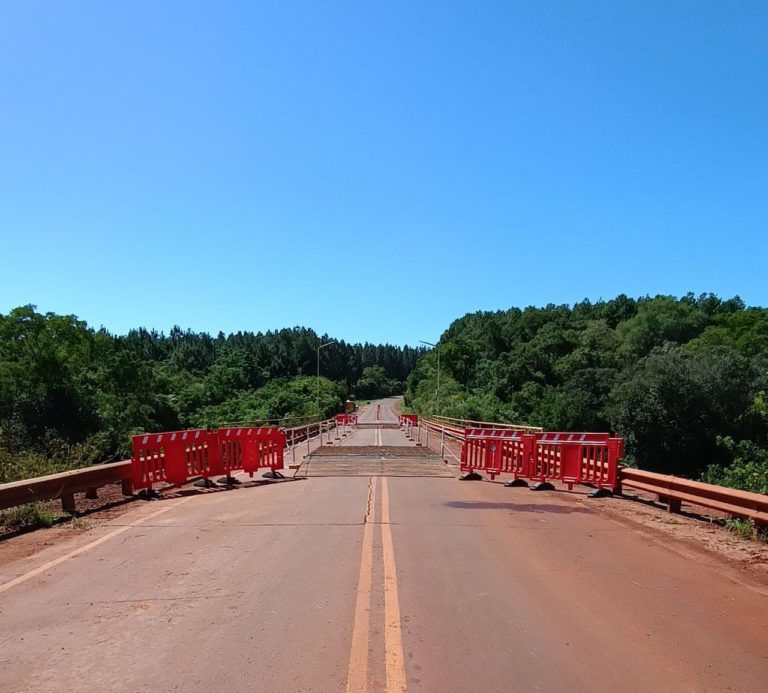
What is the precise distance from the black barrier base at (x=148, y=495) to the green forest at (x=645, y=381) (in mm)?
12624

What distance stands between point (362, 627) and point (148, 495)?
8.82 m

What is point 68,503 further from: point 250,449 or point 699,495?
→ point 699,495

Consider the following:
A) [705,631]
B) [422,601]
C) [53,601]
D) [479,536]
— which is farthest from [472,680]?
[479,536]

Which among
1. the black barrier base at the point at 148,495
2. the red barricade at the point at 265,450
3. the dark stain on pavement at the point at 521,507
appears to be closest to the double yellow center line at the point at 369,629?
the dark stain on pavement at the point at 521,507

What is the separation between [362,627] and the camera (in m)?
5.21

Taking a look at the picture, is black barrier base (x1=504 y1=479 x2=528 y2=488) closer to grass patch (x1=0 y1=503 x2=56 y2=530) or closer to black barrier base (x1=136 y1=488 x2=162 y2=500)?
black barrier base (x1=136 y1=488 x2=162 y2=500)

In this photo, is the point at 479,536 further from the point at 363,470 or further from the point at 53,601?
the point at 363,470

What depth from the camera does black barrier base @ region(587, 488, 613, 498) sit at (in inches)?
517

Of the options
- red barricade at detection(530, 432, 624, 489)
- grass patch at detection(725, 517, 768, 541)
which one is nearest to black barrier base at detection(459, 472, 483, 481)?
red barricade at detection(530, 432, 624, 489)

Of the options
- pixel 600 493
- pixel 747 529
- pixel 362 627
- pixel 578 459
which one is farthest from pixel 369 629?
pixel 578 459

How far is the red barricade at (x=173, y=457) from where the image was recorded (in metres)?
12.7

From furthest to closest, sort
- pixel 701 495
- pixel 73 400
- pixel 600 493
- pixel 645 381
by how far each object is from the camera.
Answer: pixel 73 400 → pixel 645 381 → pixel 600 493 → pixel 701 495

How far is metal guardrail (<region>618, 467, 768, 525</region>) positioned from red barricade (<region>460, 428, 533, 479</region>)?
2517mm

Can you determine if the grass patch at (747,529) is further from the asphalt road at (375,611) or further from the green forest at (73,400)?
the green forest at (73,400)
